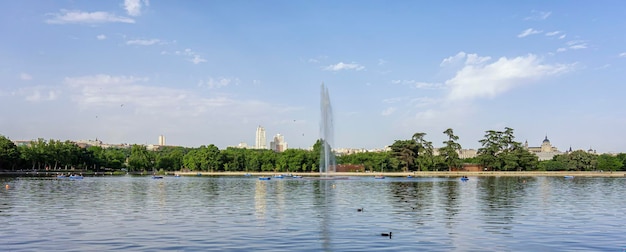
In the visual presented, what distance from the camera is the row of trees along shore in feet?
477

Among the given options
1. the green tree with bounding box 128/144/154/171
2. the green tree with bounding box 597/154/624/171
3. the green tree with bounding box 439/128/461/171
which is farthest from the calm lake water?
the green tree with bounding box 128/144/154/171

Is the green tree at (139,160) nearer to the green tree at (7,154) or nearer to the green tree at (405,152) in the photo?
the green tree at (7,154)

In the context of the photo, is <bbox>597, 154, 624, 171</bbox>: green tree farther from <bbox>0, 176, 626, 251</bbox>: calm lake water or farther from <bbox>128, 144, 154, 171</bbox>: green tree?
<bbox>128, 144, 154, 171</bbox>: green tree

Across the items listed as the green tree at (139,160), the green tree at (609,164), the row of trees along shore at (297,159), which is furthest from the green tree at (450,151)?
the green tree at (139,160)

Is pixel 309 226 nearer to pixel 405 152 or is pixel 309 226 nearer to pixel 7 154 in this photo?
pixel 405 152

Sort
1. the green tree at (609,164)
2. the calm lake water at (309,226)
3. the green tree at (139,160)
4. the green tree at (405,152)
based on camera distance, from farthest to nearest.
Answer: the green tree at (139,160) < the green tree at (609,164) < the green tree at (405,152) < the calm lake water at (309,226)

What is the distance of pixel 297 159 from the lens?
16162 centimetres

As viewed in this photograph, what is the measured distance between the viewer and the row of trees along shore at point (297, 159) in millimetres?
145375

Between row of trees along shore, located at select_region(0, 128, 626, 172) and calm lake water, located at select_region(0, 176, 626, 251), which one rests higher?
row of trees along shore, located at select_region(0, 128, 626, 172)

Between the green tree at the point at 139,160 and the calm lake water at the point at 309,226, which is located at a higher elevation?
the green tree at the point at 139,160

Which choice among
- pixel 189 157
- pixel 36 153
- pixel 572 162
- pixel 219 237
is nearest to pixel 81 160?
pixel 36 153

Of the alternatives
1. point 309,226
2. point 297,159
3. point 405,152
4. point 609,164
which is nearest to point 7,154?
point 297,159

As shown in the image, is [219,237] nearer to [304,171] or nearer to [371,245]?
[371,245]

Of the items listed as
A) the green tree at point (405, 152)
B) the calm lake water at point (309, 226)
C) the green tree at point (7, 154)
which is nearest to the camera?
A: the calm lake water at point (309, 226)
